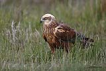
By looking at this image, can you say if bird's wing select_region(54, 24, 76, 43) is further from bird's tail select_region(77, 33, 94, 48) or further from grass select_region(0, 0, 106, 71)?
grass select_region(0, 0, 106, 71)

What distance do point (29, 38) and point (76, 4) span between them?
4.63m

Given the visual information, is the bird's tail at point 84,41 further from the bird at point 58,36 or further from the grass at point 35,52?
the grass at point 35,52

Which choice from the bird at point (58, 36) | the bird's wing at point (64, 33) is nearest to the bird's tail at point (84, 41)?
the bird at point (58, 36)

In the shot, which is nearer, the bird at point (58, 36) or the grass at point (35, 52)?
the grass at point (35, 52)

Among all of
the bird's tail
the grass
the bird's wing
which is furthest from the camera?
the bird's tail

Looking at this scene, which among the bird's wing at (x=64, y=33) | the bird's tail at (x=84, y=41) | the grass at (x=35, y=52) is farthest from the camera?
the bird's tail at (x=84, y=41)

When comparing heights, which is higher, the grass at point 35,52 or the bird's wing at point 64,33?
the bird's wing at point 64,33

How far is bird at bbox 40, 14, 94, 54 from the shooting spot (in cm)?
923

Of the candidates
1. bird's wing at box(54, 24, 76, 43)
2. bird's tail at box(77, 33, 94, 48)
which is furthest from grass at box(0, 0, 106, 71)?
bird's wing at box(54, 24, 76, 43)

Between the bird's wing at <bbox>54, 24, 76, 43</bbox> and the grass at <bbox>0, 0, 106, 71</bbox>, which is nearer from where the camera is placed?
the grass at <bbox>0, 0, 106, 71</bbox>

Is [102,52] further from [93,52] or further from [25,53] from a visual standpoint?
[25,53]

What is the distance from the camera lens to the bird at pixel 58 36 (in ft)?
30.3

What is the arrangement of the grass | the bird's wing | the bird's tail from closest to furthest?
the grass → the bird's wing → the bird's tail

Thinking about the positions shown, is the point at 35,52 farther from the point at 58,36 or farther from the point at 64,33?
the point at 64,33
